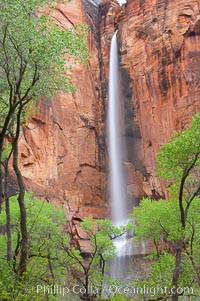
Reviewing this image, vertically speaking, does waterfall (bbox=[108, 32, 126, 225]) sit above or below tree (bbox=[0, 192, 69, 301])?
above

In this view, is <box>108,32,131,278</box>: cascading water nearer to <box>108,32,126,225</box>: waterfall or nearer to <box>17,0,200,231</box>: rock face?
<box>108,32,126,225</box>: waterfall

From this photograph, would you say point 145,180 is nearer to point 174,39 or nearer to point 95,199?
point 95,199

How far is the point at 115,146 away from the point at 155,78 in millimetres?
8238

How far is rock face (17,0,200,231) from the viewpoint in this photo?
34.9 m

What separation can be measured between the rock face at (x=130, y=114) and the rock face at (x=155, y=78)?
91mm

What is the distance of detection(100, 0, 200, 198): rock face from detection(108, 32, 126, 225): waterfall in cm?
96

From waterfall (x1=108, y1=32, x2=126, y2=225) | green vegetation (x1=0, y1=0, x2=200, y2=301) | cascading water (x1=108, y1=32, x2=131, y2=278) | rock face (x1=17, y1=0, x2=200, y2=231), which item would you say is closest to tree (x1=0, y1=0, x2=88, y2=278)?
green vegetation (x1=0, y1=0, x2=200, y2=301)

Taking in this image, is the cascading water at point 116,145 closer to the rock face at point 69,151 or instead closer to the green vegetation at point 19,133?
the rock face at point 69,151

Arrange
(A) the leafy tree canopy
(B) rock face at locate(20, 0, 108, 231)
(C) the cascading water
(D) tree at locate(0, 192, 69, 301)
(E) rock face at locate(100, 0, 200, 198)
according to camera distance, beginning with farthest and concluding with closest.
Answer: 1. (C) the cascading water
2. (E) rock face at locate(100, 0, 200, 198)
3. (B) rock face at locate(20, 0, 108, 231)
4. (A) the leafy tree canopy
5. (D) tree at locate(0, 192, 69, 301)

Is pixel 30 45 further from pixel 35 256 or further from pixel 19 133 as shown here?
pixel 35 256

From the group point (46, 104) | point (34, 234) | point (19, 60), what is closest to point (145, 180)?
point (46, 104)

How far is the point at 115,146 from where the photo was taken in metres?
40.8

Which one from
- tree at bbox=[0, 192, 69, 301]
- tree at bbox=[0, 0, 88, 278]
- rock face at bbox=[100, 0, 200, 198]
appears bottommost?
tree at bbox=[0, 192, 69, 301]

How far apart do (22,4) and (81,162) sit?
88.2 ft
